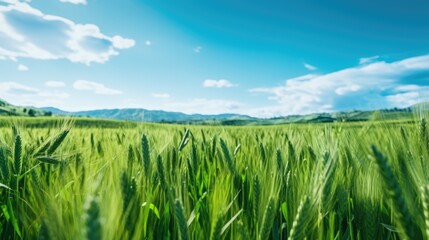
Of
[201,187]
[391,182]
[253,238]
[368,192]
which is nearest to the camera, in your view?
[391,182]

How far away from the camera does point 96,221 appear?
38 cm

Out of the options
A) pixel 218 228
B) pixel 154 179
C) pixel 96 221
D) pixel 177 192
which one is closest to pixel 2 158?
pixel 154 179

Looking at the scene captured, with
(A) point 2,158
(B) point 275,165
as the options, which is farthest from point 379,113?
(A) point 2,158

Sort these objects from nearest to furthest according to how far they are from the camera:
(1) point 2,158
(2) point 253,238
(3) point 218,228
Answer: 1. (3) point 218,228
2. (2) point 253,238
3. (1) point 2,158

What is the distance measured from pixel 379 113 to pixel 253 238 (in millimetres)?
907

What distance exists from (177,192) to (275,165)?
42 centimetres

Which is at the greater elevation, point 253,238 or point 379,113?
point 379,113

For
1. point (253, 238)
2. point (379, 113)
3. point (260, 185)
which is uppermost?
point (379, 113)

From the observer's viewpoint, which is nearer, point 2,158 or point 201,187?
point 2,158

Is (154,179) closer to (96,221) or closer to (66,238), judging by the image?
(66,238)

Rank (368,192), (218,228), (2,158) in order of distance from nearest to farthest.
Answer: (218,228)
(368,192)
(2,158)

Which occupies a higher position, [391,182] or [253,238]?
[391,182]

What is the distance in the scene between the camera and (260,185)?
3.03 feet

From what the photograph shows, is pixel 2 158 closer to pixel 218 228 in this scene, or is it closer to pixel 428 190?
pixel 218 228
